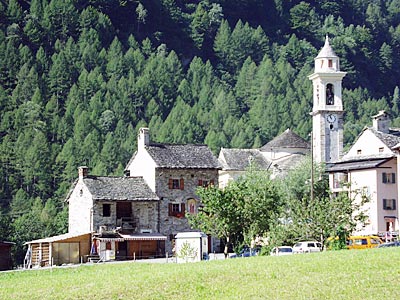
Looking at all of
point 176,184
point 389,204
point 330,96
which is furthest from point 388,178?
point 330,96

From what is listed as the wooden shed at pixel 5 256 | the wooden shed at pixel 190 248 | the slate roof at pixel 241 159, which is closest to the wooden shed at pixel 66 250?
the wooden shed at pixel 5 256

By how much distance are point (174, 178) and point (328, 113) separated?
34.6 meters

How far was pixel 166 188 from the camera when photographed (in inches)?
3521

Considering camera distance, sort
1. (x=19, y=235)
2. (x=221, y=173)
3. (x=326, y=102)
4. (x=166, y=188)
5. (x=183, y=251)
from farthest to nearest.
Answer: (x=221, y=173) → (x=326, y=102) → (x=19, y=235) → (x=166, y=188) → (x=183, y=251)

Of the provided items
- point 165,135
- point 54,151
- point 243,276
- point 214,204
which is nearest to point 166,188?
point 214,204

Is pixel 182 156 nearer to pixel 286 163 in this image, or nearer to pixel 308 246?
pixel 308 246

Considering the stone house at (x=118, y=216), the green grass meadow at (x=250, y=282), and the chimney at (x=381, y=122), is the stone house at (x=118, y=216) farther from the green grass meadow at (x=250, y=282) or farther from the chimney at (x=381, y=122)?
the green grass meadow at (x=250, y=282)

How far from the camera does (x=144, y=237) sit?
86188 mm

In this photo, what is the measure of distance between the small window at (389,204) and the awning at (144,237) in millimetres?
18832

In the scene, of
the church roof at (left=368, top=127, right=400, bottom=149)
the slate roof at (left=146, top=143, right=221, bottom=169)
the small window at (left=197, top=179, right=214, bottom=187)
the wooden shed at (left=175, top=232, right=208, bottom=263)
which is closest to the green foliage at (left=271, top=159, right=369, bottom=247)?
the wooden shed at (left=175, top=232, right=208, bottom=263)

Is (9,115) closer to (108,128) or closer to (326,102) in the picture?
(108,128)

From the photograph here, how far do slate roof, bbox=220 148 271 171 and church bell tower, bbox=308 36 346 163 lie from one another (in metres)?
10.8

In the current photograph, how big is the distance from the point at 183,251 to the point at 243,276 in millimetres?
21790

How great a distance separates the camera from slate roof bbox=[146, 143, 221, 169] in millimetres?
89469
